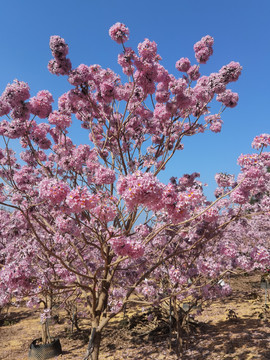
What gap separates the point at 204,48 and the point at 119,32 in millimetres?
2027

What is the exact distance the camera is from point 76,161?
614 cm

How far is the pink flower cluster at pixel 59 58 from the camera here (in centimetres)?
545

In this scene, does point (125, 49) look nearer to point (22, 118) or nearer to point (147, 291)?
point (22, 118)

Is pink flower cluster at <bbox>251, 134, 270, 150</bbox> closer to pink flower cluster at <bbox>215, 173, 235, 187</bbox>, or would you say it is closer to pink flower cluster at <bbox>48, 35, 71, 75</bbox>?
pink flower cluster at <bbox>215, 173, 235, 187</bbox>

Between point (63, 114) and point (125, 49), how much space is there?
194cm

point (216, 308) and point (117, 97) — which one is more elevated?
point (117, 97)

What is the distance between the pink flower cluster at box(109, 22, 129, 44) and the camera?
569 centimetres

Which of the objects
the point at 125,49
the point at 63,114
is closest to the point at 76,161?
A: the point at 63,114

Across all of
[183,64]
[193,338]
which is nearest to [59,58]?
[183,64]

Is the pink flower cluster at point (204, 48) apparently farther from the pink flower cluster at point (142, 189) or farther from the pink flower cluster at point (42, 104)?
the pink flower cluster at point (142, 189)

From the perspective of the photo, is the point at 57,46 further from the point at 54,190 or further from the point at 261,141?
the point at 261,141

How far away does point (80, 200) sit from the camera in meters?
3.66

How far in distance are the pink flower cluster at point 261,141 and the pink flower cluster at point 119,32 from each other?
3.26m

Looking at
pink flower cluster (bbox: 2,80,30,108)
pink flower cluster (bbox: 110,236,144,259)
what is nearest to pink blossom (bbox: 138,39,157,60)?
pink flower cluster (bbox: 2,80,30,108)
